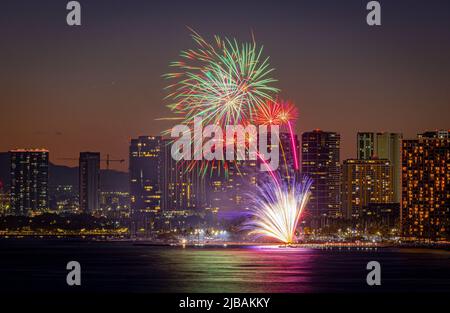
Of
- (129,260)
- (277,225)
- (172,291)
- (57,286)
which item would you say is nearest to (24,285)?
(57,286)

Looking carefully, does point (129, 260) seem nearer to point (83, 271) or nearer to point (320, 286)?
point (83, 271)

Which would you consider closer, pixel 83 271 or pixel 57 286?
pixel 57 286
